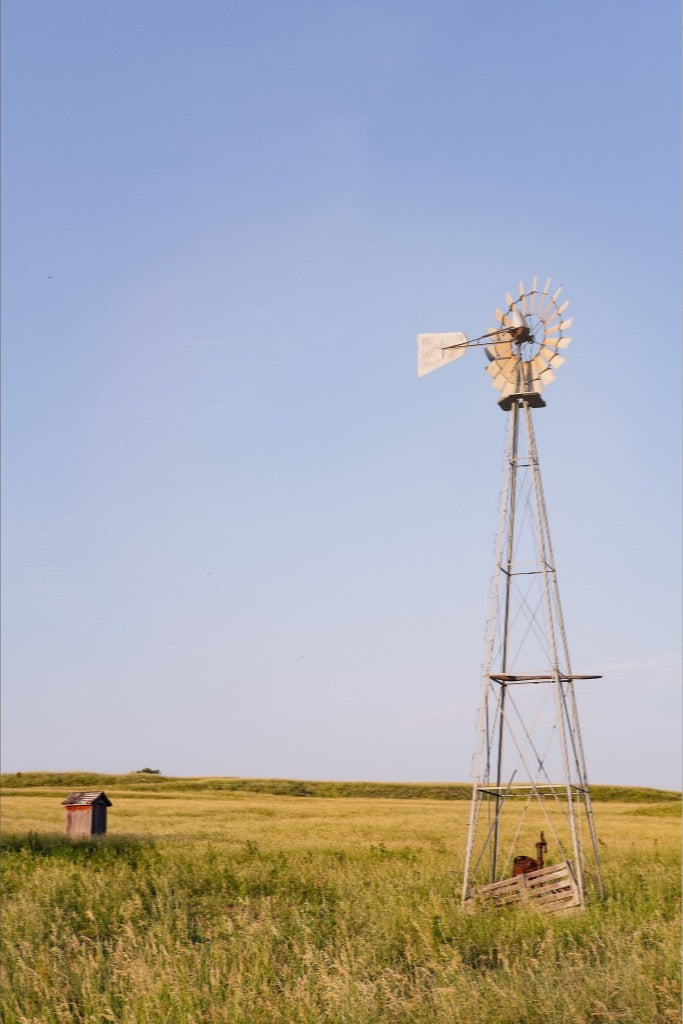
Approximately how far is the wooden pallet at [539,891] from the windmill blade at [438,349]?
27.7 ft

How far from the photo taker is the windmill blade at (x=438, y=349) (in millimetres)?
15883

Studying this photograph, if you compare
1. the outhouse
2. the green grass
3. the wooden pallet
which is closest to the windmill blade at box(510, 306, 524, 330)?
the wooden pallet

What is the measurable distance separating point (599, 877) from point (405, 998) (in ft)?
23.8

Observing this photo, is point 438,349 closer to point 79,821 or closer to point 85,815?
point 85,815

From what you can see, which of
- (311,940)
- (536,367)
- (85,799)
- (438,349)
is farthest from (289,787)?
(311,940)

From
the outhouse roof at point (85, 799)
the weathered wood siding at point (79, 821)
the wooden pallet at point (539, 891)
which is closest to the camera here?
the wooden pallet at point (539, 891)

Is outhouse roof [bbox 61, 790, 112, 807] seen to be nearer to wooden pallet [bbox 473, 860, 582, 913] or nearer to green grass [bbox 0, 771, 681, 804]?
wooden pallet [bbox 473, 860, 582, 913]

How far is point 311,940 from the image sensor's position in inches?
418

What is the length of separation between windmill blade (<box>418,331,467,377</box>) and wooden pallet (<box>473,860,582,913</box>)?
843 centimetres

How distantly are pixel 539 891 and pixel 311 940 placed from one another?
465 cm

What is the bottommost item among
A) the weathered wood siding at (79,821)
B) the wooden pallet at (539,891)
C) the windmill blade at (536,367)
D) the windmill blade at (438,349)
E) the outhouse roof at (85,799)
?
the weathered wood siding at (79,821)

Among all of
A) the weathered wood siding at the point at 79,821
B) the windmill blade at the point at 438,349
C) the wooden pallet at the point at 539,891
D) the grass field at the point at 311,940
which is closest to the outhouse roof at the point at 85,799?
the weathered wood siding at the point at 79,821

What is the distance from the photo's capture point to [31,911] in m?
12.5

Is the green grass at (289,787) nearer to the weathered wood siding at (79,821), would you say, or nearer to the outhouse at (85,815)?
the outhouse at (85,815)
